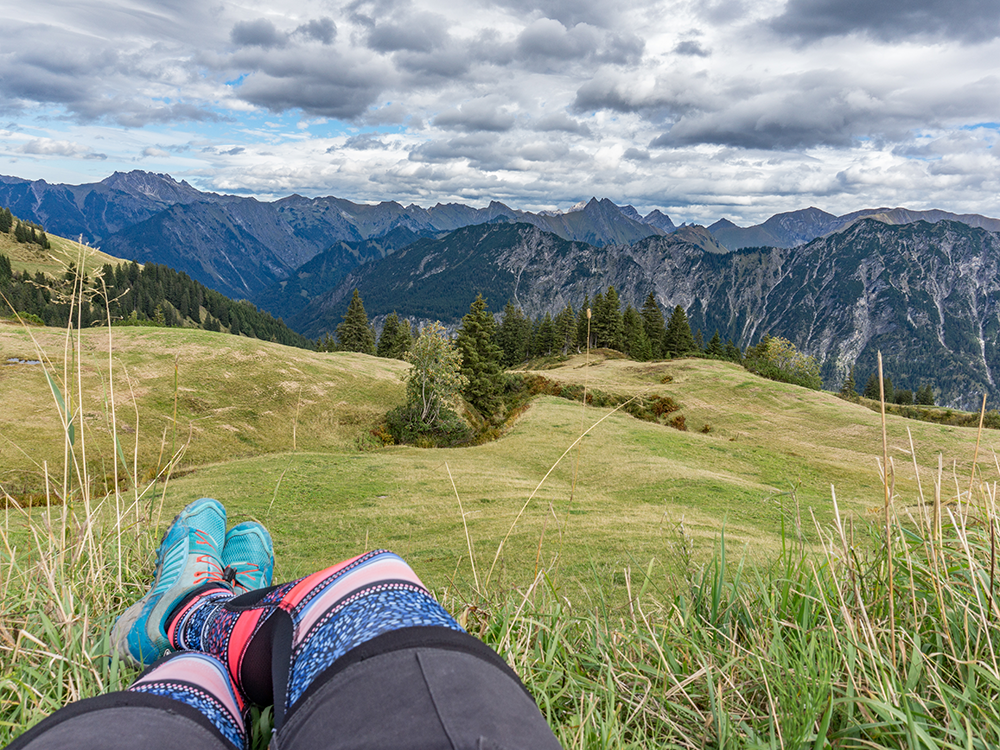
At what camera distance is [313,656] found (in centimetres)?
154

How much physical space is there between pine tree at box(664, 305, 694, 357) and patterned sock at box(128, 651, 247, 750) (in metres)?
66.8

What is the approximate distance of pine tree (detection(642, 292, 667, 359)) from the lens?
6450 cm

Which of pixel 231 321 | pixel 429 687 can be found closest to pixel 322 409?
pixel 429 687

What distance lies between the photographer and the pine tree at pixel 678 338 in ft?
211

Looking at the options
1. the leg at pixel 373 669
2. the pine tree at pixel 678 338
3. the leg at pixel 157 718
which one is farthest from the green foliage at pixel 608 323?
the leg at pixel 157 718

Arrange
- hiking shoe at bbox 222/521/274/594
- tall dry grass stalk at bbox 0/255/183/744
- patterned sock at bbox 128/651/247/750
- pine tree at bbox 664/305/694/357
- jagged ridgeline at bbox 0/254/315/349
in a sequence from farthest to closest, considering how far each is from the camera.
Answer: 1. jagged ridgeline at bbox 0/254/315/349
2. pine tree at bbox 664/305/694/357
3. hiking shoe at bbox 222/521/274/594
4. tall dry grass stalk at bbox 0/255/183/744
5. patterned sock at bbox 128/651/247/750

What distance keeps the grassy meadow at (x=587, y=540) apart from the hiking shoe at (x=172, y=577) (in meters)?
0.15

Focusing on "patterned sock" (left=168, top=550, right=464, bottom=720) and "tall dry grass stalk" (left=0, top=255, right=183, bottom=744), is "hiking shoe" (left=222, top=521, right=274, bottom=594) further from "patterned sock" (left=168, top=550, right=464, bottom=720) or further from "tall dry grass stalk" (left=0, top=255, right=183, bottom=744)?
"patterned sock" (left=168, top=550, right=464, bottom=720)

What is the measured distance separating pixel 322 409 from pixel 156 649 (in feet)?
85.0

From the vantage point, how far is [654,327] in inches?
2648

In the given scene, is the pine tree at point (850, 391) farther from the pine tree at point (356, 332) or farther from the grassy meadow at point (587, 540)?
the pine tree at point (356, 332)

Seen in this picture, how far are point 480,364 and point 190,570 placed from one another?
35.2 m

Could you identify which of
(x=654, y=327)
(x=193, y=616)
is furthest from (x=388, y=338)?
(x=193, y=616)

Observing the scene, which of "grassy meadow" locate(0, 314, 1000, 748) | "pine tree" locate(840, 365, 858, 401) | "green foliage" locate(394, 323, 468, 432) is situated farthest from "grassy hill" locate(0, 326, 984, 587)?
"pine tree" locate(840, 365, 858, 401)
